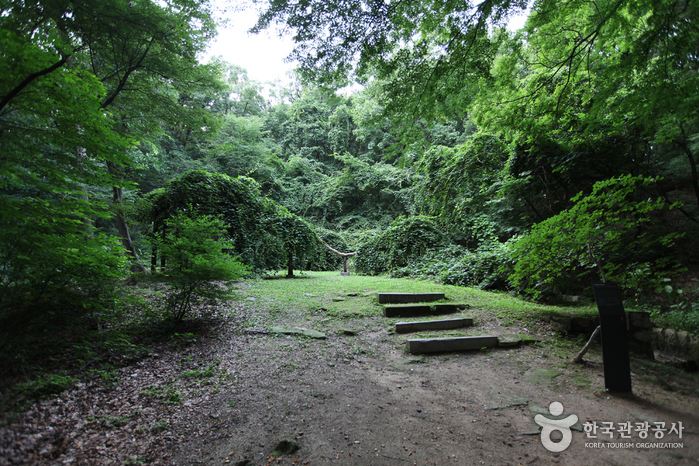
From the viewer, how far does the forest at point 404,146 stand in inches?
94.4

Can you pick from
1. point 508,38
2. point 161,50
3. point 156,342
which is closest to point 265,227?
point 161,50

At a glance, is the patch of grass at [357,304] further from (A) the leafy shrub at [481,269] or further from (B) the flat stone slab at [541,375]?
(B) the flat stone slab at [541,375]

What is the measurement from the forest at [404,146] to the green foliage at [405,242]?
0.08 m

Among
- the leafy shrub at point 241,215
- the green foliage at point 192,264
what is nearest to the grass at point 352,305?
the green foliage at point 192,264

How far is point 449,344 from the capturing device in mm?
3795

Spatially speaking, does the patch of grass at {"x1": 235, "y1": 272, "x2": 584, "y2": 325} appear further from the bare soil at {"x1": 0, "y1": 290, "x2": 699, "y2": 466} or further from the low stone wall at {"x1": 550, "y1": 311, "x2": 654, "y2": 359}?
the bare soil at {"x1": 0, "y1": 290, "x2": 699, "y2": 466}

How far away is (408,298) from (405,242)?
4597 millimetres

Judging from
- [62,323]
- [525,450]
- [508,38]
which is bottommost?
[525,450]

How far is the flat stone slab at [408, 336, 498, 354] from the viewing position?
371 cm

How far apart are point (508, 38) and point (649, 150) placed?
4450 millimetres

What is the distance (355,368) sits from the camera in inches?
127

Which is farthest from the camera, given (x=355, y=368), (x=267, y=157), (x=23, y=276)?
(x=267, y=157)

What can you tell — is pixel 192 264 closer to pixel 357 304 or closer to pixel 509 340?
pixel 357 304

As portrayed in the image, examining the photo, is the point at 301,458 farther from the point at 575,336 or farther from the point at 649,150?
the point at 649,150
